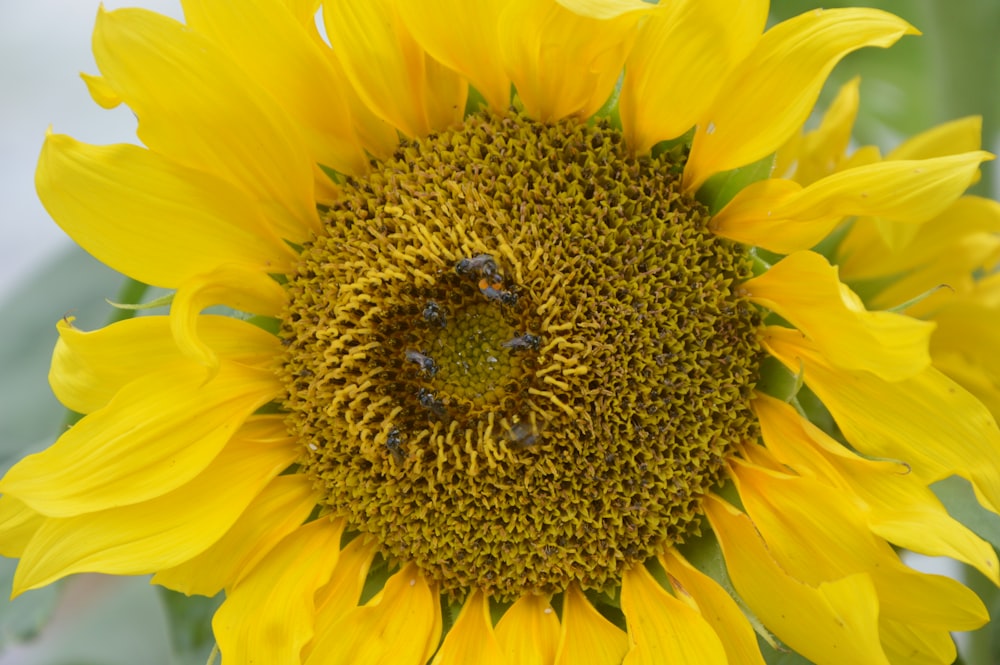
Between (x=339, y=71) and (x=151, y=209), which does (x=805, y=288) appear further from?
(x=151, y=209)

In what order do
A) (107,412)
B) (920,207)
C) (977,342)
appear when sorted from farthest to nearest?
1. (977,342)
2. (107,412)
3. (920,207)

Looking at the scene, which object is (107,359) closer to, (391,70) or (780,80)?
(391,70)

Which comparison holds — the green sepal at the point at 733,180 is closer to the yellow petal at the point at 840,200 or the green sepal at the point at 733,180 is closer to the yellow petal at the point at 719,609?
the yellow petal at the point at 840,200

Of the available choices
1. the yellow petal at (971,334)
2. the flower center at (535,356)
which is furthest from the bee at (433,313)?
the yellow petal at (971,334)

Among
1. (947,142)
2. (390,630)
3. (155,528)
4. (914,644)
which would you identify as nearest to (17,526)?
(155,528)

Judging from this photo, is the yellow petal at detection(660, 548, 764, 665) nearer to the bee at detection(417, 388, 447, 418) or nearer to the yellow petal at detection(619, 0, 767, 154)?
the bee at detection(417, 388, 447, 418)

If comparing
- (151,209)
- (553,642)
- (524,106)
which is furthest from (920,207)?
(151,209)

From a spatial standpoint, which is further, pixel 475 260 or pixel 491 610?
pixel 491 610
